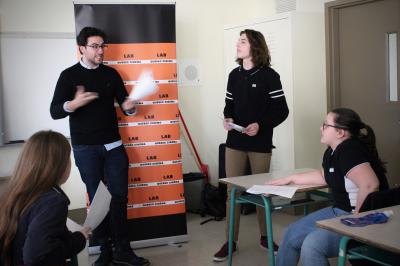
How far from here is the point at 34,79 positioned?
4.25 metres

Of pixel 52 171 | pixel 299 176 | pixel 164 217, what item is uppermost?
pixel 52 171

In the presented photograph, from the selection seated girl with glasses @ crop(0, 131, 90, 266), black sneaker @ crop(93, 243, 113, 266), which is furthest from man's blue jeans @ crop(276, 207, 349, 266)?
black sneaker @ crop(93, 243, 113, 266)

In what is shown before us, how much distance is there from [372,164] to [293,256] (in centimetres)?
64

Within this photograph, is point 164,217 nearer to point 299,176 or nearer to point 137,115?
point 137,115

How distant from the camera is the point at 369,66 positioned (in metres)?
4.05

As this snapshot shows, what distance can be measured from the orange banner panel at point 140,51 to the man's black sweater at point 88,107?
0.33m

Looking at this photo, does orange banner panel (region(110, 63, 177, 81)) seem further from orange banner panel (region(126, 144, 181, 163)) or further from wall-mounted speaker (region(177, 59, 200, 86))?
wall-mounted speaker (region(177, 59, 200, 86))

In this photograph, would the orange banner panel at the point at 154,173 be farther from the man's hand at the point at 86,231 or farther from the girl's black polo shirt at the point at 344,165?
the man's hand at the point at 86,231

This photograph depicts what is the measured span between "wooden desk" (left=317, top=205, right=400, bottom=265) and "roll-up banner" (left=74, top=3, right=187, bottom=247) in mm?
2103

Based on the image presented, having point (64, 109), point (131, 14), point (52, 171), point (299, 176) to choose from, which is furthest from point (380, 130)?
point (52, 171)

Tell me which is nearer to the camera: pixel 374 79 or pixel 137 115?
pixel 137 115

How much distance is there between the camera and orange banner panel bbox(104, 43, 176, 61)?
3607 mm

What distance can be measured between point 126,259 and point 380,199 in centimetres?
198

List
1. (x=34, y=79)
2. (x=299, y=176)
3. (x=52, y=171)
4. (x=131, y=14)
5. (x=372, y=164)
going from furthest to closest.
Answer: (x=34, y=79) < (x=131, y=14) < (x=299, y=176) < (x=372, y=164) < (x=52, y=171)
